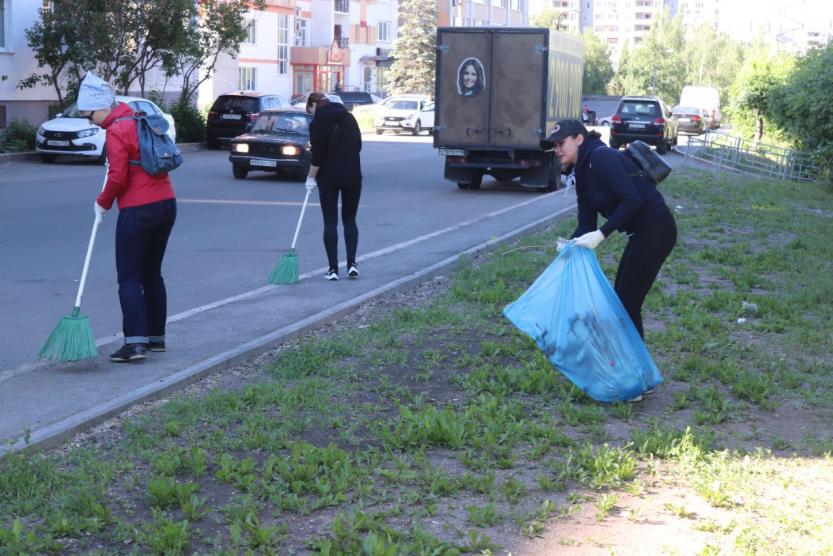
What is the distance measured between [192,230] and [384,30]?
229 feet

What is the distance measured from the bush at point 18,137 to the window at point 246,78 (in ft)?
108

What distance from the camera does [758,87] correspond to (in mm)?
36156

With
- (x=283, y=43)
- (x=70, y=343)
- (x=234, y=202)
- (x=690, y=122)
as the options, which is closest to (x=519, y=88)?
(x=234, y=202)

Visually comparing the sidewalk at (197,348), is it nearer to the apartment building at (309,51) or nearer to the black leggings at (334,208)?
the black leggings at (334,208)

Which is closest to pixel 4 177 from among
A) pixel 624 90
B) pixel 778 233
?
pixel 778 233

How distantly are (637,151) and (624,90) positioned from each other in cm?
10448

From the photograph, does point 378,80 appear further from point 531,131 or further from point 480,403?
point 480,403

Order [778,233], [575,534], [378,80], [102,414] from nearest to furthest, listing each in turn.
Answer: [575,534]
[102,414]
[778,233]
[378,80]

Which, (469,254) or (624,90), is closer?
(469,254)

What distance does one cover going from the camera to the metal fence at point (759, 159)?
27438mm

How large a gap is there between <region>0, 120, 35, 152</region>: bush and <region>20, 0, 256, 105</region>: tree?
2.29m

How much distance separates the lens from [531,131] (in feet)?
71.1

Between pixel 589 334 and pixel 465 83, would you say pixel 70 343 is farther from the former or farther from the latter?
pixel 465 83

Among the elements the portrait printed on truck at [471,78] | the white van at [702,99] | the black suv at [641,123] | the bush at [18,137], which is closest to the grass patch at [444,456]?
the portrait printed on truck at [471,78]
